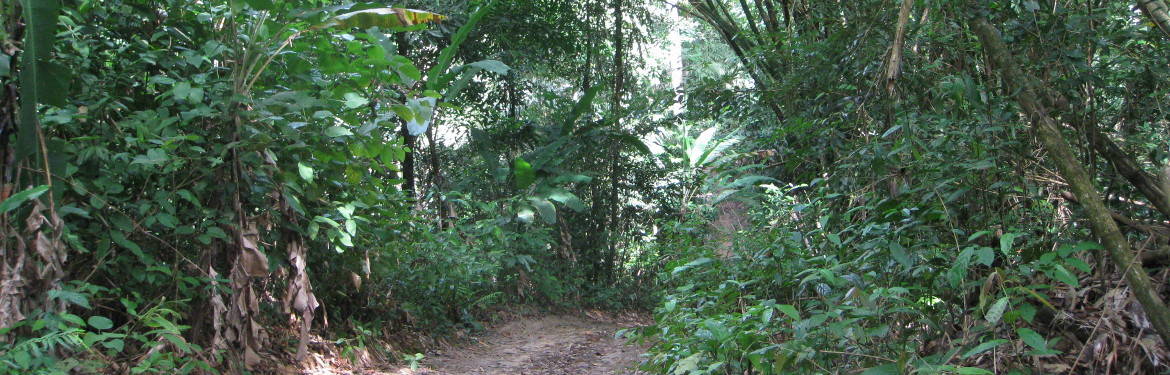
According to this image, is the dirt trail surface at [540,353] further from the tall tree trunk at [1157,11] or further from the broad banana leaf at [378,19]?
the tall tree trunk at [1157,11]

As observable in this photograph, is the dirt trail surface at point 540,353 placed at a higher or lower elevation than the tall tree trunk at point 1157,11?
lower

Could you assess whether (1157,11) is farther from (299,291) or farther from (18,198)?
(18,198)

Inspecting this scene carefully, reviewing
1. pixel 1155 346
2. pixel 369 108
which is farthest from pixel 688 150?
pixel 1155 346

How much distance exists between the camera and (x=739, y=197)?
6824 mm

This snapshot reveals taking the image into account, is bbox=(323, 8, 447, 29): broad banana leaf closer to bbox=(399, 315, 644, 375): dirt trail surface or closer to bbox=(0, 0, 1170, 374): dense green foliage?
bbox=(0, 0, 1170, 374): dense green foliage

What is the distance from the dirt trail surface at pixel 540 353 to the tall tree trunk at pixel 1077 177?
313 centimetres

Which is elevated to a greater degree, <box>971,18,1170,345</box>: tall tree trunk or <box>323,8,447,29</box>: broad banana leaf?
<box>323,8,447,29</box>: broad banana leaf

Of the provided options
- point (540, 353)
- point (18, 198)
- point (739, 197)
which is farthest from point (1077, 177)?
point (540, 353)

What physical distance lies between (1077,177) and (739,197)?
4.08 metres

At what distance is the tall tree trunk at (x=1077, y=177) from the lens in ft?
8.52

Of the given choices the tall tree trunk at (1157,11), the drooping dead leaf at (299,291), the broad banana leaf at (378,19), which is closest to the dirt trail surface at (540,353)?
the drooping dead leaf at (299,291)

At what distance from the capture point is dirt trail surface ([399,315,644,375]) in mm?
Result: 6438

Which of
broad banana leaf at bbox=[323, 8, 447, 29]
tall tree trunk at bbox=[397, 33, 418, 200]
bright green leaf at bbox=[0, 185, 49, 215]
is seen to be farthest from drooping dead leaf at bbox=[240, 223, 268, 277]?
tall tree trunk at bbox=[397, 33, 418, 200]

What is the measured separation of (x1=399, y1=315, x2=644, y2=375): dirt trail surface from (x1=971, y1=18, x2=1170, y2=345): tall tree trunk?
3.13 m
